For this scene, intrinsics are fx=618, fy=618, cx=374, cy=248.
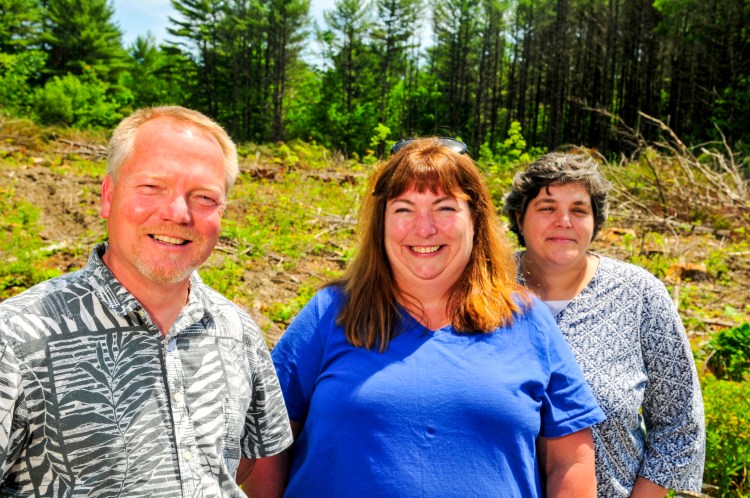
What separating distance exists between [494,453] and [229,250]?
6.84 metres

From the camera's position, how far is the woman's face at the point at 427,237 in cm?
226

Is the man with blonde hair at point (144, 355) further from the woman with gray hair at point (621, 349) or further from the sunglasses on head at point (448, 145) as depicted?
the woman with gray hair at point (621, 349)

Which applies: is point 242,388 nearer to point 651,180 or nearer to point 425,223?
point 425,223

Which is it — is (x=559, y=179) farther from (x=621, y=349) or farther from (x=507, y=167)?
(x=507, y=167)

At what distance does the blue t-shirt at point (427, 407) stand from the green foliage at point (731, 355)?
158 inches

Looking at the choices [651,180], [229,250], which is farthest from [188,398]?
[651,180]

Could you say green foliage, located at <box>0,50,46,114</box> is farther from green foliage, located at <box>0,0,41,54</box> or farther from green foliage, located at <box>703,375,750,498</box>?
green foliage, located at <box>703,375,750,498</box>

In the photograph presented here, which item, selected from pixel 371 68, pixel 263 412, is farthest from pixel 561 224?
pixel 371 68

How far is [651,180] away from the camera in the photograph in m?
11.7

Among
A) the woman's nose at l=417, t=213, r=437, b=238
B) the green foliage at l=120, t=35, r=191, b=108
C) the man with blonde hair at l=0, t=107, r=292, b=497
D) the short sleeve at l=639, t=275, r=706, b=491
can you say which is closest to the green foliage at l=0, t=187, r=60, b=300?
the man with blonde hair at l=0, t=107, r=292, b=497

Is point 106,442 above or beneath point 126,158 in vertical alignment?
beneath

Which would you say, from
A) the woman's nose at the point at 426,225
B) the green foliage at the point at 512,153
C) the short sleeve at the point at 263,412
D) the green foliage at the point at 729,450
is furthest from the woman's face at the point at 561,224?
the green foliage at the point at 512,153

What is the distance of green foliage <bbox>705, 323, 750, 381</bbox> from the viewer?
5.40m

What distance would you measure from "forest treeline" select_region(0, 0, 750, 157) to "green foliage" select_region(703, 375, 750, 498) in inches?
1497
